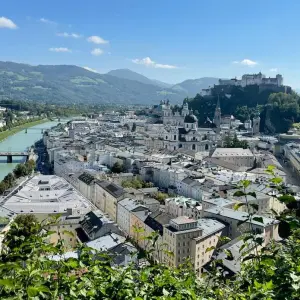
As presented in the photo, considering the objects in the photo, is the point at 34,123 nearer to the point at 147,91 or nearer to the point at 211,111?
the point at 211,111

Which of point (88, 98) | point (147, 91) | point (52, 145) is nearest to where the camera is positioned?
point (52, 145)

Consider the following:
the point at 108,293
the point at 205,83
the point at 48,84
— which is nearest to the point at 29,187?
the point at 108,293

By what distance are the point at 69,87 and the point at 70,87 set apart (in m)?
0.27

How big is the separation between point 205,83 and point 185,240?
6388 inches

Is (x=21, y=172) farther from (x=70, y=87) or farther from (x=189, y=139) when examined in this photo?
(x=70, y=87)

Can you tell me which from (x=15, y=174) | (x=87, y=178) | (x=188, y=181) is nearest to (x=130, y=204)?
(x=188, y=181)

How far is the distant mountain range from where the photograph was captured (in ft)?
341

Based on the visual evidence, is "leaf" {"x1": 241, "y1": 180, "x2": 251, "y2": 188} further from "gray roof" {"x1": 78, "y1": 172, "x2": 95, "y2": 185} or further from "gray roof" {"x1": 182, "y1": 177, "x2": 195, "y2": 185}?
"gray roof" {"x1": 78, "y1": 172, "x2": 95, "y2": 185}

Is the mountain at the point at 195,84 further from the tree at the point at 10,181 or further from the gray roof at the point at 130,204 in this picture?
the gray roof at the point at 130,204

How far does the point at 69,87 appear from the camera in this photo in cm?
12019

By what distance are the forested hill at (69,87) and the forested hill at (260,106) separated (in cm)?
6564

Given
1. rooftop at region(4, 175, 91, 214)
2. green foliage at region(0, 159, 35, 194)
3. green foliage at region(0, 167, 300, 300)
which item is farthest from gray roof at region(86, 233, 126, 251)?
green foliage at region(0, 159, 35, 194)

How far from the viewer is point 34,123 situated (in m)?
43.3

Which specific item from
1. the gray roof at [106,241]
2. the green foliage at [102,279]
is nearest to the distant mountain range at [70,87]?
the gray roof at [106,241]
